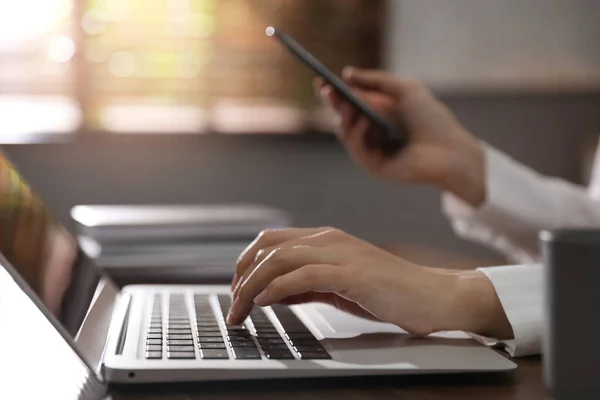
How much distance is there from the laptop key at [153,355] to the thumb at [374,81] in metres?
0.78

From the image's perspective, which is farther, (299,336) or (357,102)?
(357,102)

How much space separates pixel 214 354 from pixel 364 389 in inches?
3.9

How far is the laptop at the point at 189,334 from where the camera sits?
0.49 metres

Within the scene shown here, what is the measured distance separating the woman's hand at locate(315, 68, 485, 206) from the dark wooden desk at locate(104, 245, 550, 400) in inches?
29.4

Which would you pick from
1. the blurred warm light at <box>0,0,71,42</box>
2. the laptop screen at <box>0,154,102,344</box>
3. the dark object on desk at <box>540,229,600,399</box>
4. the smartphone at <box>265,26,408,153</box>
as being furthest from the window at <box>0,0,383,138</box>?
the dark object on desk at <box>540,229,600,399</box>

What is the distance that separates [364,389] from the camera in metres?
0.49

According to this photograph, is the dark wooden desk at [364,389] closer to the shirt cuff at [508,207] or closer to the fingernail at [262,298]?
the fingernail at [262,298]

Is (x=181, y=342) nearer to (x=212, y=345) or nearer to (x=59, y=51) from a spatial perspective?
(x=212, y=345)

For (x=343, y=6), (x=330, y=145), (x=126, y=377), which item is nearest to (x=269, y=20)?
(x=343, y=6)

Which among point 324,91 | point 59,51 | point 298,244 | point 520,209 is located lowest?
point 520,209

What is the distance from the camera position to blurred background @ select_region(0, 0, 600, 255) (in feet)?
8.23

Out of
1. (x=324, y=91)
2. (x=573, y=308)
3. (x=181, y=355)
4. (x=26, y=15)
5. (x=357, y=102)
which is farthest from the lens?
(x=26, y=15)

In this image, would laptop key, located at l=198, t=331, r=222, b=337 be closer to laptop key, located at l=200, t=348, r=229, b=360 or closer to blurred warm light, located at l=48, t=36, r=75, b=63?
laptop key, located at l=200, t=348, r=229, b=360

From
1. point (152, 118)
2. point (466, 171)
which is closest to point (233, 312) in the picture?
point (466, 171)
